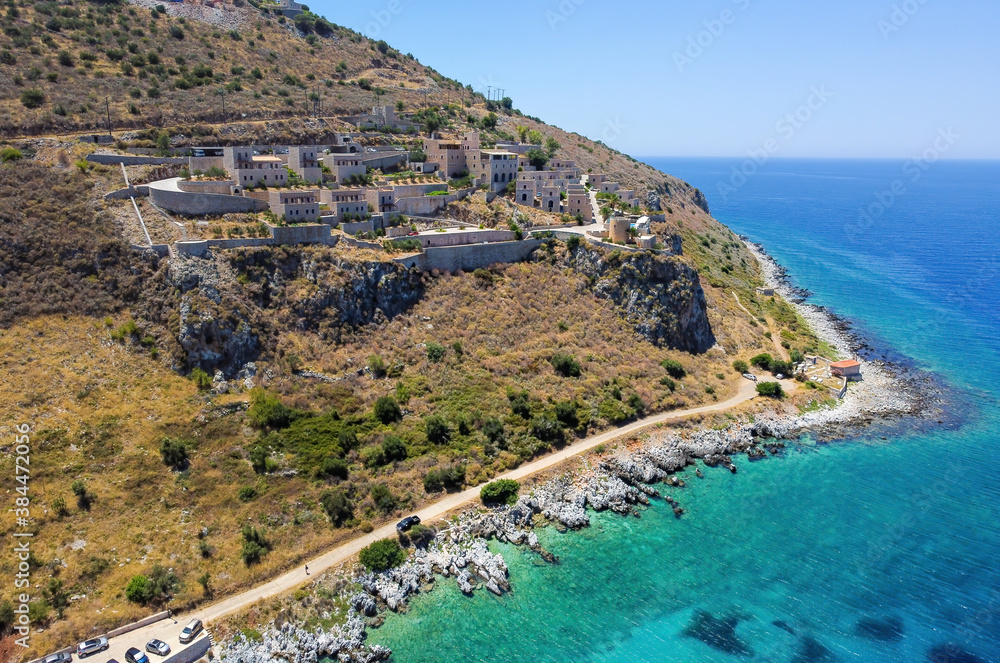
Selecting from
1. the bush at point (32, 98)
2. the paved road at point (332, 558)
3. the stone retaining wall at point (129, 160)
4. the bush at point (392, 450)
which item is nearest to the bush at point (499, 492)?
the paved road at point (332, 558)

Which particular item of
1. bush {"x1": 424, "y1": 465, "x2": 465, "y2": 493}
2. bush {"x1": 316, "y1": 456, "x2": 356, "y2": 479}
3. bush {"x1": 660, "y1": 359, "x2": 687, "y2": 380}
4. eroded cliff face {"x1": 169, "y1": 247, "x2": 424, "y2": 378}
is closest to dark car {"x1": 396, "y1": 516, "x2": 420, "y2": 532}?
bush {"x1": 424, "y1": 465, "x2": 465, "y2": 493}

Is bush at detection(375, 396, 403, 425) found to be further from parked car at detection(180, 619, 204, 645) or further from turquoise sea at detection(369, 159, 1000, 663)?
parked car at detection(180, 619, 204, 645)

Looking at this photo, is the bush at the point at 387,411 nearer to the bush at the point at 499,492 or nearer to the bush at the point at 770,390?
the bush at the point at 499,492

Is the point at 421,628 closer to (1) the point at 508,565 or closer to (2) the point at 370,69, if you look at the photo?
(1) the point at 508,565

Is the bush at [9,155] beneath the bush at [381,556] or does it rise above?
above

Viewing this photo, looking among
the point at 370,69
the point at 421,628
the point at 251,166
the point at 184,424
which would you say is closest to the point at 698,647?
the point at 421,628

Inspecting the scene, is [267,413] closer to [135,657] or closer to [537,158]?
[135,657]
